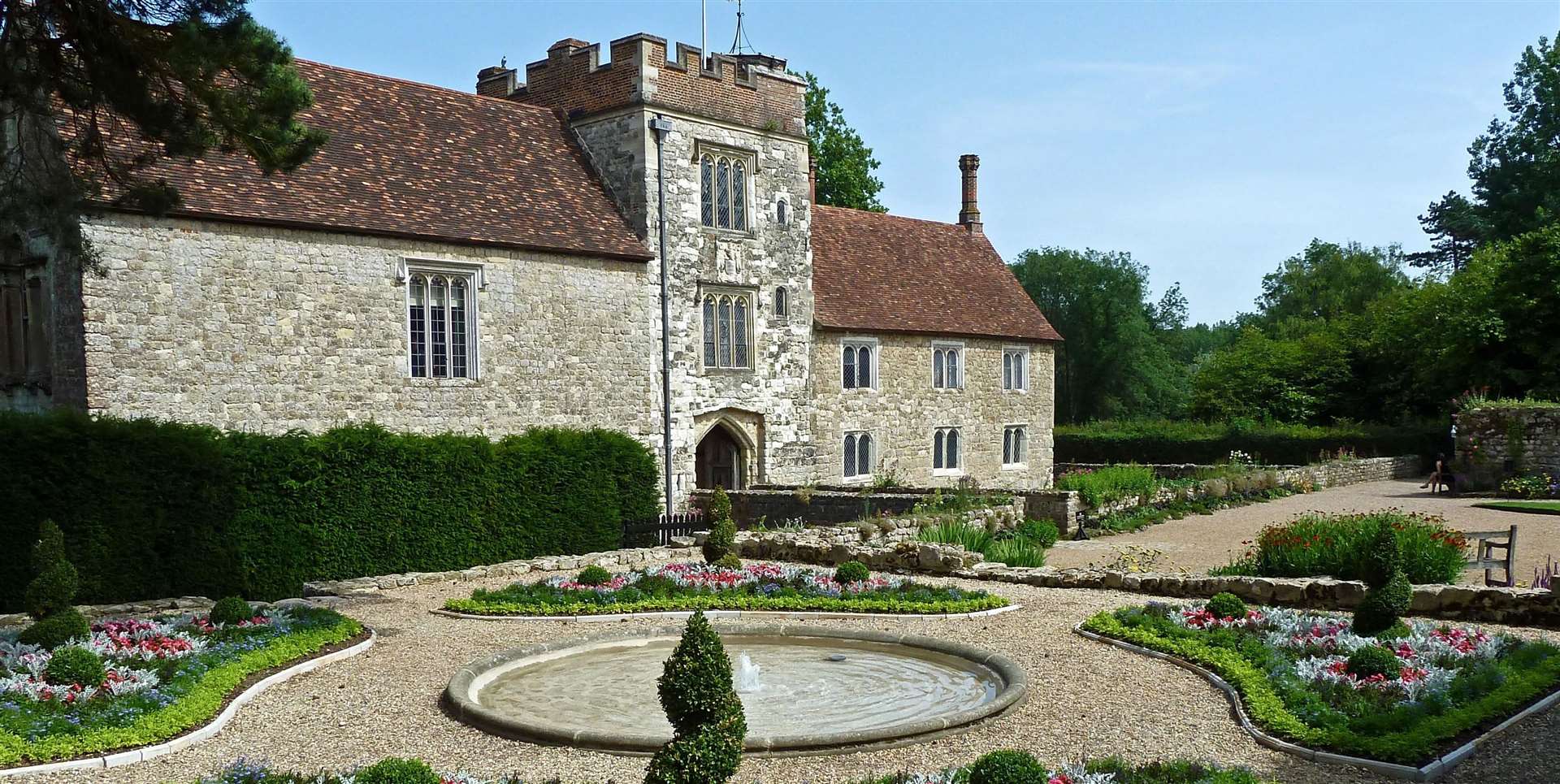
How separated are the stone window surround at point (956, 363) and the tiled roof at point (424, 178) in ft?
34.1

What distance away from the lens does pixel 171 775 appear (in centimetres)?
825

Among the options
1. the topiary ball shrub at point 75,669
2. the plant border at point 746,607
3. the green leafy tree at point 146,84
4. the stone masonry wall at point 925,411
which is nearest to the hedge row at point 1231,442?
the stone masonry wall at point 925,411

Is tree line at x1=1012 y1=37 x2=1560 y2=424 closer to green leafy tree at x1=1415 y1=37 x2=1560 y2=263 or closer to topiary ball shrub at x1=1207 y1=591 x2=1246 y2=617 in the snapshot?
green leafy tree at x1=1415 y1=37 x2=1560 y2=263

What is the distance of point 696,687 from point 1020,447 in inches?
1145

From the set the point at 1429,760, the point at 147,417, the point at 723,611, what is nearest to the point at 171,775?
the point at 723,611

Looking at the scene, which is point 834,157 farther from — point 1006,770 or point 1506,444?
point 1006,770

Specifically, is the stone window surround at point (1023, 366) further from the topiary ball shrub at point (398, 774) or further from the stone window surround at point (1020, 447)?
the topiary ball shrub at point (398, 774)

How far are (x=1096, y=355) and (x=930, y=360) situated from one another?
34.4 meters

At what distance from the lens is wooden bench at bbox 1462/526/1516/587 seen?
13.8 m

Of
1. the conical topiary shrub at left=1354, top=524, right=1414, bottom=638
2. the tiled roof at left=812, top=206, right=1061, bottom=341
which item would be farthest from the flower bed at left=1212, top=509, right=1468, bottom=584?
the tiled roof at left=812, top=206, right=1061, bottom=341

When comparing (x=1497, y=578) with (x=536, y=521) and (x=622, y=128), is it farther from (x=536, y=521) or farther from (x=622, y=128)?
(x=622, y=128)

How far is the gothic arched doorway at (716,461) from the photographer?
88.4 ft

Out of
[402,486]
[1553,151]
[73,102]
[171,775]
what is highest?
[1553,151]

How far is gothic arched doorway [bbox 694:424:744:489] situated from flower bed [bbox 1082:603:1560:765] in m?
15.3
